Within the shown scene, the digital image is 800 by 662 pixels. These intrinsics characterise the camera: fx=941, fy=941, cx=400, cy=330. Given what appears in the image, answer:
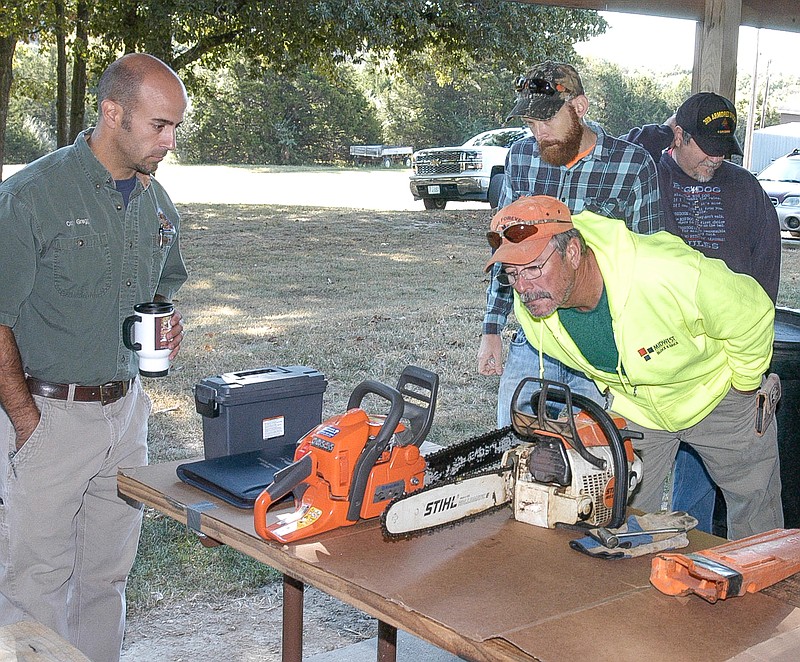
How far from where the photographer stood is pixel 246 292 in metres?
11.8

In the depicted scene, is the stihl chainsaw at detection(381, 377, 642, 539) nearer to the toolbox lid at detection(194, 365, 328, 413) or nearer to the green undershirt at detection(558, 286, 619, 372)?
the green undershirt at detection(558, 286, 619, 372)

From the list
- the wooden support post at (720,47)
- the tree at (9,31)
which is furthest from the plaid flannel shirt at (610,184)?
the tree at (9,31)

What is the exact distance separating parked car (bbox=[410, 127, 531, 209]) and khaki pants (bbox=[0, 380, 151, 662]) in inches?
607

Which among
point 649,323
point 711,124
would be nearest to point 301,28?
point 711,124

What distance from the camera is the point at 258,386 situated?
10.3ft

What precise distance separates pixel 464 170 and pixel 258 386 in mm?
16766

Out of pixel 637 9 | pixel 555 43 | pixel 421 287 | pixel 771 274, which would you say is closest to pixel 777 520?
pixel 771 274

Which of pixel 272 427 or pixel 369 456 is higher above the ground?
pixel 369 456

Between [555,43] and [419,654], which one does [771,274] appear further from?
[555,43]

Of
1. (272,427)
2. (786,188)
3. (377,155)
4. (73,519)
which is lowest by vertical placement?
(73,519)

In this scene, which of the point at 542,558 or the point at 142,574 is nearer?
the point at 542,558

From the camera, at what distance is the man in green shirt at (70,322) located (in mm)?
3035

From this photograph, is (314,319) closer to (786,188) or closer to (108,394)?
(108,394)

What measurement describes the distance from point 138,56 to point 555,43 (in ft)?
54.3
